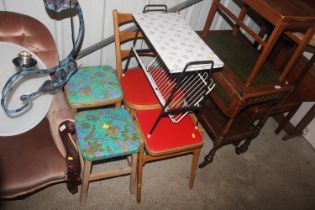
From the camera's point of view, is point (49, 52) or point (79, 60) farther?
point (79, 60)

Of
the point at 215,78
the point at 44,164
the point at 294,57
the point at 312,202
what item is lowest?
the point at 312,202

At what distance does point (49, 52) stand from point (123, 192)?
3.74 feet

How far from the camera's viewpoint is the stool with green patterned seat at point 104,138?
60.3 inches

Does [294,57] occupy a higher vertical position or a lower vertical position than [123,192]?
higher

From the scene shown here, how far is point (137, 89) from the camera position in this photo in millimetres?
1834

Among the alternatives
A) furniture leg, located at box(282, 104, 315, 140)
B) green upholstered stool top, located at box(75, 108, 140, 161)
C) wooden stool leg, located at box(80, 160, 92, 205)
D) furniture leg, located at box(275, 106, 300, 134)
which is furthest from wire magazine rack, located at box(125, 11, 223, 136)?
furniture leg, located at box(282, 104, 315, 140)

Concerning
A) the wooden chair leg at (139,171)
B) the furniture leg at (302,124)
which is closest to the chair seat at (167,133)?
the wooden chair leg at (139,171)

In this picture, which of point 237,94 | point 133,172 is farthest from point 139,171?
point 237,94

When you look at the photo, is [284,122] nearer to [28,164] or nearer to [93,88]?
[93,88]

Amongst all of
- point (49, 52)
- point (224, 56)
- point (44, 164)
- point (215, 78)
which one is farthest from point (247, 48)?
point (44, 164)

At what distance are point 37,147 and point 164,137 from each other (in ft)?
2.55

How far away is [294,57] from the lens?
1.57 m

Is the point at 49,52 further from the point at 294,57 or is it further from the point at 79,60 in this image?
the point at 294,57

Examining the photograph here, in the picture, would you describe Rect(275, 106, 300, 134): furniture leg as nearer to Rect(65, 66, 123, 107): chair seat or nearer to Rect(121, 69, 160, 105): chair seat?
Rect(121, 69, 160, 105): chair seat
